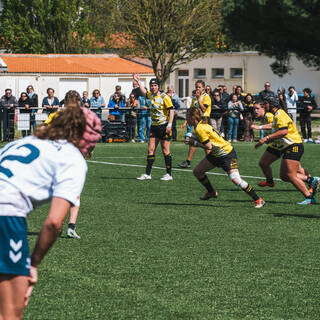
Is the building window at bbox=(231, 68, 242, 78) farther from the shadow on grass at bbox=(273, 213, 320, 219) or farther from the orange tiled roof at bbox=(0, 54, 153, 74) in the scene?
the shadow on grass at bbox=(273, 213, 320, 219)

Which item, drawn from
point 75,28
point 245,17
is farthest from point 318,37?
point 75,28

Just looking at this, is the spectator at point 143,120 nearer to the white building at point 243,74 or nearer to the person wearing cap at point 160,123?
the person wearing cap at point 160,123

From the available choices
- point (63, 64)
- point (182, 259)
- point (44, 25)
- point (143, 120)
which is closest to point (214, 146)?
point (182, 259)

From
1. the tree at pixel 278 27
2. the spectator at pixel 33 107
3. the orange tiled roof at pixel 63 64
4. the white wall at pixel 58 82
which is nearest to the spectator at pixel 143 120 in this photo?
the spectator at pixel 33 107

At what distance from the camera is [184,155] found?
2111 cm

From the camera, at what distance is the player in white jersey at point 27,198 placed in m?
3.96

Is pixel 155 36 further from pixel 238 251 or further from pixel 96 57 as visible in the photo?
pixel 238 251

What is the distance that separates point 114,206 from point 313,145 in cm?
1385

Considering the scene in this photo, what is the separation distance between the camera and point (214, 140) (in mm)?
11539

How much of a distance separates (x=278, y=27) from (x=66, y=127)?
5002 cm

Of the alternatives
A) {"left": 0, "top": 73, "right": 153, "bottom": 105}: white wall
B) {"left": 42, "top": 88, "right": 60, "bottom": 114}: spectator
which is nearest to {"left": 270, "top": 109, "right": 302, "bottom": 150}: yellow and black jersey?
{"left": 42, "top": 88, "right": 60, "bottom": 114}: spectator

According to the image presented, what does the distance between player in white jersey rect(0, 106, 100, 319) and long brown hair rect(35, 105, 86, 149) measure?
0.01 metres

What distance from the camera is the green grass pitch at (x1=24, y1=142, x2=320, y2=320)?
622cm

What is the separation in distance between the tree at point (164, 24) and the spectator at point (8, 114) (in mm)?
23151
